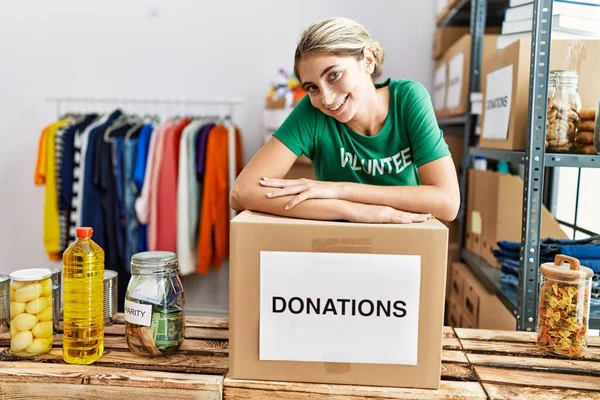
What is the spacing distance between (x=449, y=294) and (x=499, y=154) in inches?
39.8

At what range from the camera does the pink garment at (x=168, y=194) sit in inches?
112

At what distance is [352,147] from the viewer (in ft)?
4.50

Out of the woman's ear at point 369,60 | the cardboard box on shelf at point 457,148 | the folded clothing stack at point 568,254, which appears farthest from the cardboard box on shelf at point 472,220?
the woman's ear at point 369,60

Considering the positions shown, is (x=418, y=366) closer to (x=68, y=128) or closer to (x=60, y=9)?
(x=68, y=128)

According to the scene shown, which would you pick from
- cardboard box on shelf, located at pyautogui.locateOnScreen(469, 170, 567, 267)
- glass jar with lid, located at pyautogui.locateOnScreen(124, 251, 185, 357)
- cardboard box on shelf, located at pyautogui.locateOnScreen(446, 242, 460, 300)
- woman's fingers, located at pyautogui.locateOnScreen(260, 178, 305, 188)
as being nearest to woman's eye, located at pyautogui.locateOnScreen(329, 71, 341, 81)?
woman's fingers, located at pyautogui.locateOnScreen(260, 178, 305, 188)

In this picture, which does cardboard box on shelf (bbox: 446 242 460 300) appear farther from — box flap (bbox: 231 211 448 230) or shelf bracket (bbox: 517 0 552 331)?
box flap (bbox: 231 211 448 230)

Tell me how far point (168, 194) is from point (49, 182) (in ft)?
2.12

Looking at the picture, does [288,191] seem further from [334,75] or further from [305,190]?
[334,75]

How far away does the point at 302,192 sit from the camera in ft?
3.71

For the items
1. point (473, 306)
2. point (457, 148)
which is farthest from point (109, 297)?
point (457, 148)

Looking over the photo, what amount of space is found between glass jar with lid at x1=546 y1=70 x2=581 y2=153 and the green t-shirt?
18.2 inches

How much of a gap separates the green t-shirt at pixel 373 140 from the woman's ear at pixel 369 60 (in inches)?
2.9

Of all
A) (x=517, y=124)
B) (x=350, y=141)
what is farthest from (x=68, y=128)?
(x=517, y=124)

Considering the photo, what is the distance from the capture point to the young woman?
1.14m
